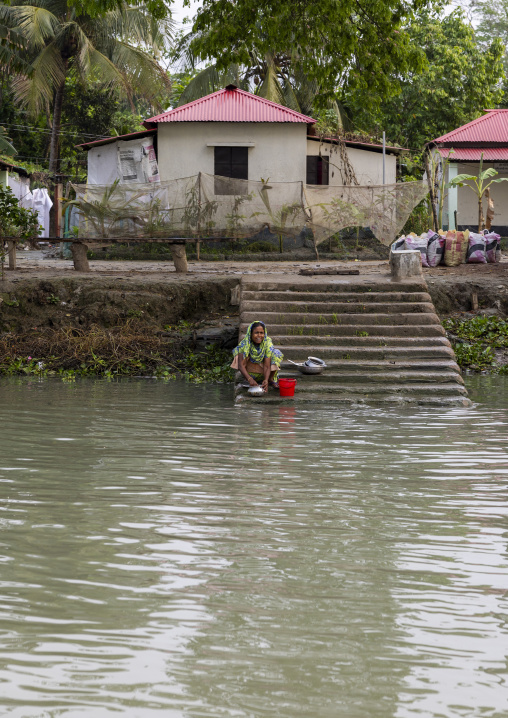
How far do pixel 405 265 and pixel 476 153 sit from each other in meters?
13.1

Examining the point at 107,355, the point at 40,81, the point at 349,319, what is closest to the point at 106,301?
the point at 107,355

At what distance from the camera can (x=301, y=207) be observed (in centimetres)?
1614

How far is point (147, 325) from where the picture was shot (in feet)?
43.2

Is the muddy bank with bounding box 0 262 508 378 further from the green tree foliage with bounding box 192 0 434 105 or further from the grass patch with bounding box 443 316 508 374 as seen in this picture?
the green tree foliage with bounding box 192 0 434 105

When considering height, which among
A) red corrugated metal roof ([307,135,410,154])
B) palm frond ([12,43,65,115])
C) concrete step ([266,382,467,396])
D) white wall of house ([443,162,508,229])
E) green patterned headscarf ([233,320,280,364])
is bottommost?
concrete step ([266,382,467,396])

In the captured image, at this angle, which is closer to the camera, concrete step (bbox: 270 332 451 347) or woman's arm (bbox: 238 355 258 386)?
woman's arm (bbox: 238 355 258 386)

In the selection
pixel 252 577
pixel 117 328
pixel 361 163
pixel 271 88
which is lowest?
pixel 252 577

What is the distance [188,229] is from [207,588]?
1247 cm

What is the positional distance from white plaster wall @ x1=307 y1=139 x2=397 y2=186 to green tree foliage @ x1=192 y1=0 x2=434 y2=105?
8.52 metres

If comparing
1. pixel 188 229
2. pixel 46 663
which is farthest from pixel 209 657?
pixel 188 229

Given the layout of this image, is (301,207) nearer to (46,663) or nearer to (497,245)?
(497,245)

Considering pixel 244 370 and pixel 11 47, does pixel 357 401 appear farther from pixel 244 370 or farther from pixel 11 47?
pixel 11 47

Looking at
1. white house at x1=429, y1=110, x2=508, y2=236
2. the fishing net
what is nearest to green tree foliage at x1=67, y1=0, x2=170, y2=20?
the fishing net

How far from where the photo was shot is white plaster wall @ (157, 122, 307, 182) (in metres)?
21.3
